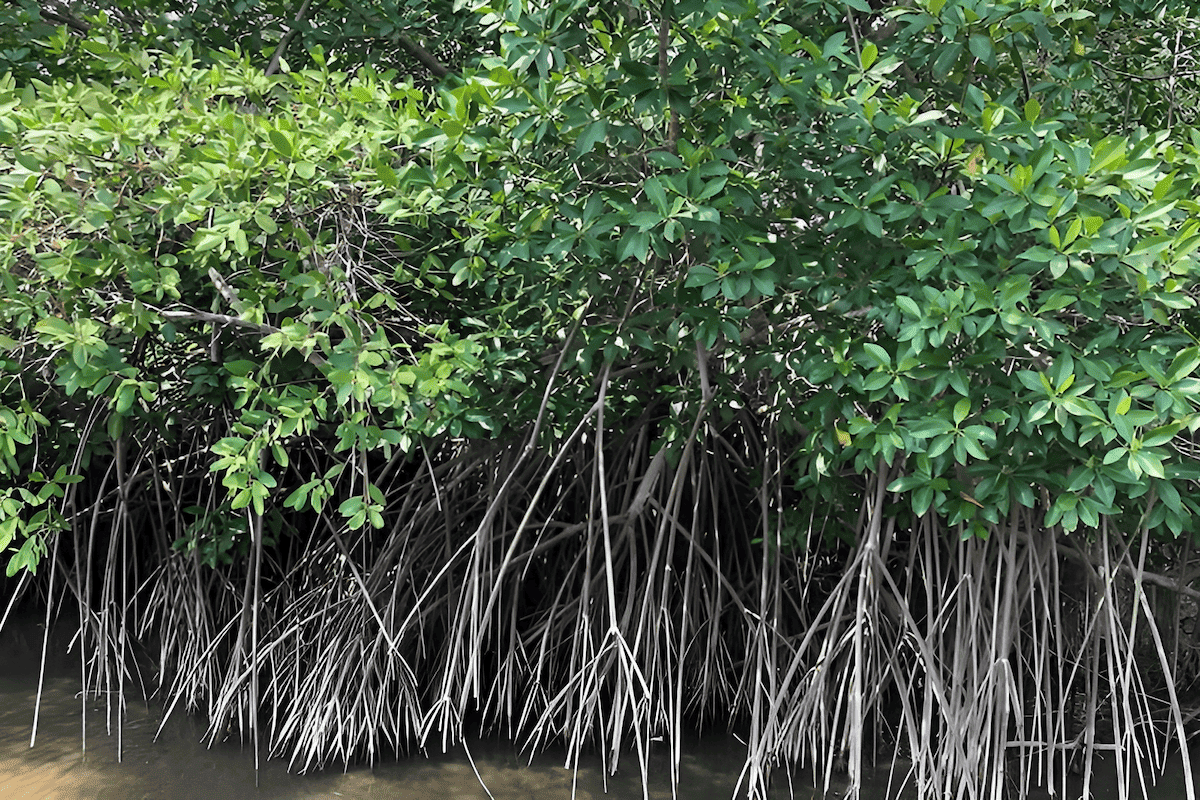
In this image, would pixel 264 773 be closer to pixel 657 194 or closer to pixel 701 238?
pixel 701 238

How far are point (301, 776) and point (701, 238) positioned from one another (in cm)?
231

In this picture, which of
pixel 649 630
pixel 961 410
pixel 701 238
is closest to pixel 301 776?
pixel 649 630

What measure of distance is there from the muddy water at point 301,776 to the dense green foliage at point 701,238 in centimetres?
87

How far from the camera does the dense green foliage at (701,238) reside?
2.22 m

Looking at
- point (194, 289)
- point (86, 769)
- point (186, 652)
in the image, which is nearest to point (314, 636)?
point (186, 652)

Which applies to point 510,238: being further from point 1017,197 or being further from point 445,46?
point 445,46

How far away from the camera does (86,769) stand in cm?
358

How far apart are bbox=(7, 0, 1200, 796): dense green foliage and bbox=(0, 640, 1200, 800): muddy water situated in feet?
2.84

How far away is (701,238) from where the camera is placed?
257 centimetres

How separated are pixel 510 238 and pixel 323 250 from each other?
497 mm

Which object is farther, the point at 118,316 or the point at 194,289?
the point at 194,289

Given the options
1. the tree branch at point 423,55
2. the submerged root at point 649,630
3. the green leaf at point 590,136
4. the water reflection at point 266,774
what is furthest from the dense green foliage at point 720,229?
the water reflection at point 266,774

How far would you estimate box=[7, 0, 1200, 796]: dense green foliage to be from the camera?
87.3 inches

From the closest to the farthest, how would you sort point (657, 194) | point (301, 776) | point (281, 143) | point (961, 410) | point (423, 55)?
1. point (657, 194)
2. point (961, 410)
3. point (281, 143)
4. point (301, 776)
5. point (423, 55)
